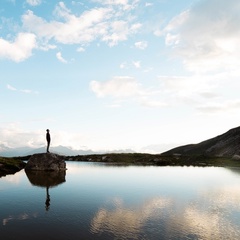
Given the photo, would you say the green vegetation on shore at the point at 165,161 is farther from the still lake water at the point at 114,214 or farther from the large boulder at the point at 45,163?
the still lake water at the point at 114,214

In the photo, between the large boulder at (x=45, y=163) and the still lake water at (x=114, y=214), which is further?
the large boulder at (x=45, y=163)

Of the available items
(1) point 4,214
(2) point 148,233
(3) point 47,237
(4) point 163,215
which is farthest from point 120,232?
(1) point 4,214

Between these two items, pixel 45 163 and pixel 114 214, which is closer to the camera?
pixel 114 214

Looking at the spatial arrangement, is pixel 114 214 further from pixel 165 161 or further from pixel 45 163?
pixel 165 161

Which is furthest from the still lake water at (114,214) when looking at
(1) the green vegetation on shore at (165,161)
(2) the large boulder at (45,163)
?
(1) the green vegetation on shore at (165,161)

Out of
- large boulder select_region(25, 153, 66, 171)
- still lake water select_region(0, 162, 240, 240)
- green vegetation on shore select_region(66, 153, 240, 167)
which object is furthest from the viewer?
green vegetation on shore select_region(66, 153, 240, 167)

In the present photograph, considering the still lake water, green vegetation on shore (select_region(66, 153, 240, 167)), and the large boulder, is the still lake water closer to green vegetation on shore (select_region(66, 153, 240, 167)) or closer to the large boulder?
the large boulder

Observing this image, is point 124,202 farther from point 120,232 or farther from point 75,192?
point 120,232

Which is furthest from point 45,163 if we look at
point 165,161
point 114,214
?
point 165,161

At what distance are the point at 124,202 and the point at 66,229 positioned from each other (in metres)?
11.4

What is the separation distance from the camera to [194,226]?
2109 cm

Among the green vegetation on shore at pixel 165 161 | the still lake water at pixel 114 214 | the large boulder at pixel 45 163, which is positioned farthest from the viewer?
the green vegetation on shore at pixel 165 161

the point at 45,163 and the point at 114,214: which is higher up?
the point at 45,163

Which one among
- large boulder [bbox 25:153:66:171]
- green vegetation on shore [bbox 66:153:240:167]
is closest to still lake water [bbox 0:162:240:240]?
large boulder [bbox 25:153:66:171]
